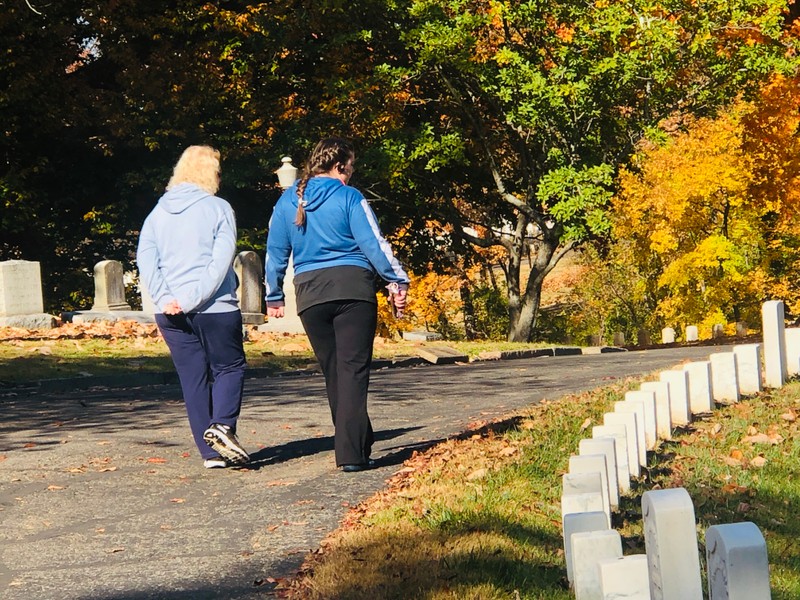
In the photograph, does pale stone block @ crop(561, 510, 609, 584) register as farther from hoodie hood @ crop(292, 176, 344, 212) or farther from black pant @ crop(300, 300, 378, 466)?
hoodie hood @ crop(292, 176, 344, 212)

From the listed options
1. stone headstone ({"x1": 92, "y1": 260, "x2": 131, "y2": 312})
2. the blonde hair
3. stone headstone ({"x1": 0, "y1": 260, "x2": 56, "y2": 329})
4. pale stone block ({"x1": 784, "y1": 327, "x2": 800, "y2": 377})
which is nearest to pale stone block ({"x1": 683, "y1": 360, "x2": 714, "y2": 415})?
pale stone block ({"x1": 784, "y1": 327, "x2": 800, "y2": 377})

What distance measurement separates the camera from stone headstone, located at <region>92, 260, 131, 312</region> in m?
24.8

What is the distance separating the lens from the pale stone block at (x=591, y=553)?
3232 millimetres

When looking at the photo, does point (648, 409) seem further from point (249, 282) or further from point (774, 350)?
point (249, 282)

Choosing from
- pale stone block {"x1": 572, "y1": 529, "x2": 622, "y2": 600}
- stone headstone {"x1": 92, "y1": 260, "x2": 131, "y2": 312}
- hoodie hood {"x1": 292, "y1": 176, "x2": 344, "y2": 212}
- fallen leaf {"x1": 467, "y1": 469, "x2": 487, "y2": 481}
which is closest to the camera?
pale stone block {"x1": 572, "y1": 529, "x2": 622, "y2": 600}

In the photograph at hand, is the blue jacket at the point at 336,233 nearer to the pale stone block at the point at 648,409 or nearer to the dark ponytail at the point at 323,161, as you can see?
the dark ponytail at the point at 323,161

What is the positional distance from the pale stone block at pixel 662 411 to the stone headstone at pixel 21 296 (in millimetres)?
15539

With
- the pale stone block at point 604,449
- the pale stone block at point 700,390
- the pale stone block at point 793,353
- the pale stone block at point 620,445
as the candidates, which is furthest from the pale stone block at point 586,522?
the pale stone block at point 793,353

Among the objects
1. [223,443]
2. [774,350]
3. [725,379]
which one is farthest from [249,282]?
[223,443]

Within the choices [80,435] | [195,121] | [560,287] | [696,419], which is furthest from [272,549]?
[560,287]

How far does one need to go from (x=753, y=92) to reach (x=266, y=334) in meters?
13.8

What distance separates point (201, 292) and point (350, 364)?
41.3 inches

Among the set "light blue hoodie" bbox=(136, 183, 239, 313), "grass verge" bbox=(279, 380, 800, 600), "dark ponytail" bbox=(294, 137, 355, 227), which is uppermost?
"dark ponytail" bbox=(294, 137, 355, 227)

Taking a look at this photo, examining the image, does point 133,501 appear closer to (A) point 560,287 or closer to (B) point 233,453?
(B) point 233,453
